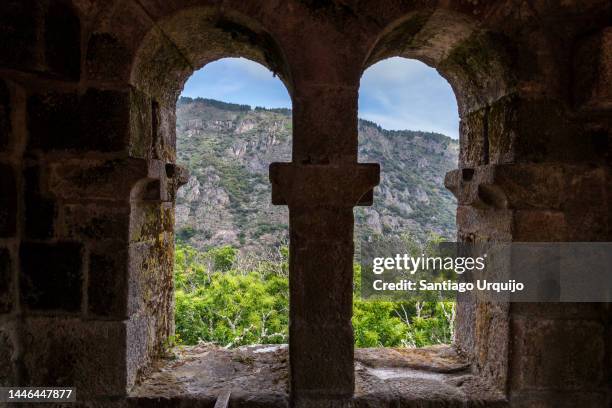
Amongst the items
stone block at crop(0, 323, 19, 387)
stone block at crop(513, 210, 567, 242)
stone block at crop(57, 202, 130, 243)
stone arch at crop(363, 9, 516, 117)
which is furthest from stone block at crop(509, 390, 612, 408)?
stone block at crop(0, 323, 19, 387)

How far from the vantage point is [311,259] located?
2.11 meters

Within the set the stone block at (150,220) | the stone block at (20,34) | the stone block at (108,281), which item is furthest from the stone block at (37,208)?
the stone block at (20,34)

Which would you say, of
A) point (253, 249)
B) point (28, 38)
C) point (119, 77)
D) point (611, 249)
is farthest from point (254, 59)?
point (253, 249)

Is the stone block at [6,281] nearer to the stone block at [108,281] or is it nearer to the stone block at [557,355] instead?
the stone block at [108,281]

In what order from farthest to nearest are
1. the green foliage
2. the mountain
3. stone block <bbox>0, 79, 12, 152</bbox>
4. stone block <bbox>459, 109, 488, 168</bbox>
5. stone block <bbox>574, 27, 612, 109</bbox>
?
the mountain < the green foliage < stone block <bbox>459, 109, 488, 168</bbox> < stone block <bbox>0, 79, 12, 152</bbox> < stone block <bbox>574, 27, 612, 109</bbox>

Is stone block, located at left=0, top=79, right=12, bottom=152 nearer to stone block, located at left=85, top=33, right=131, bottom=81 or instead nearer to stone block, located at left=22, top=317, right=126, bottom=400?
stone block, located at left=85, top=33, right=131, bottom=81

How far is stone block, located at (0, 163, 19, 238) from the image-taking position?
2.07m

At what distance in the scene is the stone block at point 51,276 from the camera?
7.02ft

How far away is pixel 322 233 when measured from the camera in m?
2.10

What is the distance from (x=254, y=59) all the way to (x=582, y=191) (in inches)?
77.5

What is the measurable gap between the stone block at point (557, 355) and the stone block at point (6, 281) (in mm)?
2448

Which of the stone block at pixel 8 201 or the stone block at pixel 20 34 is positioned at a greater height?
the stone block at pixel 20 34

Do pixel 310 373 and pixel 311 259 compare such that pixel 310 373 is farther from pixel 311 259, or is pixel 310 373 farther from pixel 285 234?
pixel 285 234

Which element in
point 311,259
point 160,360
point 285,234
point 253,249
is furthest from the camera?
point 285,234
